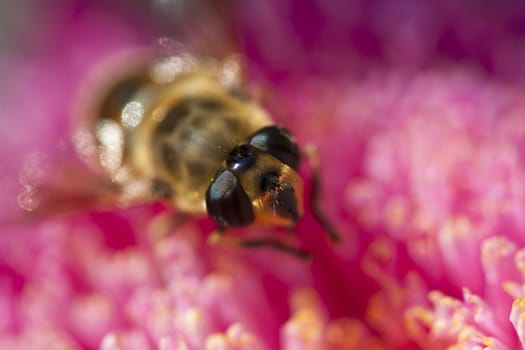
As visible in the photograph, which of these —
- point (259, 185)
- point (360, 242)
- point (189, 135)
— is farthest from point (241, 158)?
point (360, 242)

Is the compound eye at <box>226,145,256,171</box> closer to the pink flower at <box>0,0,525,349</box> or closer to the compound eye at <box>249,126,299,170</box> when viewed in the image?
the compound eye at <box>249,126,299,170</box>

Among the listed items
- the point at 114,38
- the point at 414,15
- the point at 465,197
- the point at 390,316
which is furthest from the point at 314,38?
the point at 390,316

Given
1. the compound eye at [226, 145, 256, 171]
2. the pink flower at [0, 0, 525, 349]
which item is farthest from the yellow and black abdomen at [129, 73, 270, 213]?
the pink flower at [0, 0, 525, 349]

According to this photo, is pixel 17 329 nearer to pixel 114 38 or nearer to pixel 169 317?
pixel 169 317

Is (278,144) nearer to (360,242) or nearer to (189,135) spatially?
(189,135)

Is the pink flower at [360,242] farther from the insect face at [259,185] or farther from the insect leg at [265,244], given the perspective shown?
the insect face at [259,185]

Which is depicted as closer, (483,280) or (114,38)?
(483,280)
